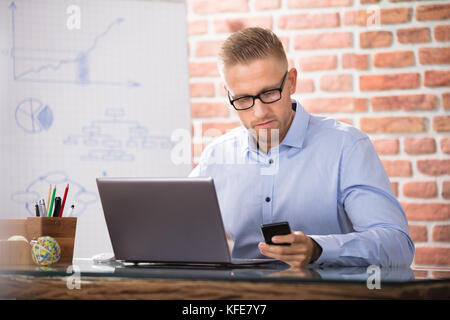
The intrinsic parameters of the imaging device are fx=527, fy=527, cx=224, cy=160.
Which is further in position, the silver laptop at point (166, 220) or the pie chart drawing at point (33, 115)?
the pie chart drawing at point (33, 115)

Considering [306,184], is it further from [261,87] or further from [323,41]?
[323,41]

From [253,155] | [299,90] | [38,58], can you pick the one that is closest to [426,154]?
[299,90]

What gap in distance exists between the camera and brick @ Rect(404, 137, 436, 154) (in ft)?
6.76

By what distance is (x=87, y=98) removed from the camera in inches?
82.4

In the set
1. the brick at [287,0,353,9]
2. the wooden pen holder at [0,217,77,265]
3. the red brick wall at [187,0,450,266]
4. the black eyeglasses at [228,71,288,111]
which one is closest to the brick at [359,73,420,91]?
the red brick wall at [187,0,450,266]

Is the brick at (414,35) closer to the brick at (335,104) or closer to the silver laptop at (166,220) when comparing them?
the brick at (335,104)

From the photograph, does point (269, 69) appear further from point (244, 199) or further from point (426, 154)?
point (426, 154)

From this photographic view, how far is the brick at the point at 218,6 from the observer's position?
88.1 inches

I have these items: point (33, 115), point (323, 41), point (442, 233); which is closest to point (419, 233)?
point (442, 233)

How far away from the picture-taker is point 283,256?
108 cm

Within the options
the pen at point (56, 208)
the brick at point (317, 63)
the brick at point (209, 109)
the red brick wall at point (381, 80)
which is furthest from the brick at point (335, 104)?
the pen at point (56, 208)

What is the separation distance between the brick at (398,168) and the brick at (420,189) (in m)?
0.04

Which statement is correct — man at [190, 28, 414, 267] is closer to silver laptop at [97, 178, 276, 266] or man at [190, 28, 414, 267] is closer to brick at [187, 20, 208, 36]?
silver laptop at [97, 178, 276, 266]
